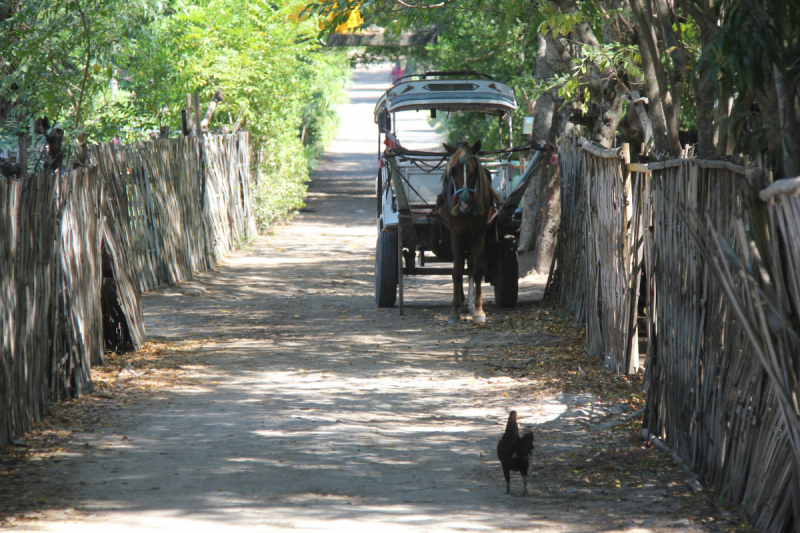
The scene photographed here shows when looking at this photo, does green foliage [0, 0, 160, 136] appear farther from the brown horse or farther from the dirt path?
the brown horse

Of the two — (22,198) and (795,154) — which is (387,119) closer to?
(22,198)

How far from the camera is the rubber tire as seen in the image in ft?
32.6

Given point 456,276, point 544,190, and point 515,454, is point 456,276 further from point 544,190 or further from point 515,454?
point 515,454

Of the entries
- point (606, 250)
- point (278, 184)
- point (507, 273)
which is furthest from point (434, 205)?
point (278, 184)

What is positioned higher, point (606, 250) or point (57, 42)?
point (57, 42)

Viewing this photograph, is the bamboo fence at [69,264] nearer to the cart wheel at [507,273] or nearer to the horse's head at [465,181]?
the horse's head at [465,181]

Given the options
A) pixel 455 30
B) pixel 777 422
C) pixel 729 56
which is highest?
pixel 455 30

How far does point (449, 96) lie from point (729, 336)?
7.24m

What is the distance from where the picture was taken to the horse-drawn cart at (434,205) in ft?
31.1

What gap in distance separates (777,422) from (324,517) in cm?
216

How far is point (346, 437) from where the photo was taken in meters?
5.34

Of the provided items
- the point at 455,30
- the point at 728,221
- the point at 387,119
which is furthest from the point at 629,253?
the point at 455,30

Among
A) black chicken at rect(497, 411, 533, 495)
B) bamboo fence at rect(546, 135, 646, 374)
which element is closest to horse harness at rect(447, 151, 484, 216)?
bamboo fence at rect(546, 135, 646, 374)

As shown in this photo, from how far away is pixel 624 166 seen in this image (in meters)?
6.46
